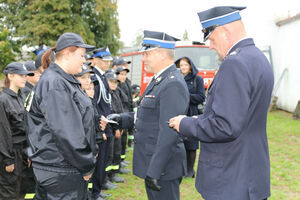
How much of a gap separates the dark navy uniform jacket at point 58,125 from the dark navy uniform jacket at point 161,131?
570mm

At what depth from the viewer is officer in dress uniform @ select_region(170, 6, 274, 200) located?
5.99 feet

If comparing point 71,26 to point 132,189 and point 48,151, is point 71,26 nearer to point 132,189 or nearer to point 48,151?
point 132,189

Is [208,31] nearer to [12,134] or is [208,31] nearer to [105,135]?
[105,135]

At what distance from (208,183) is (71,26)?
2174cm

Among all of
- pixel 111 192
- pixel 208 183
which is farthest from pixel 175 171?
pixel 111 192

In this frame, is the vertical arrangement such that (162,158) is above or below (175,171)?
above

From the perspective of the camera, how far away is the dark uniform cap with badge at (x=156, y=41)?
289cm

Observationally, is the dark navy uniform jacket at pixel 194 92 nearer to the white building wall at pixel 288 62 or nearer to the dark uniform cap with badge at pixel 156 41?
the dark uniform cap with badge at pixel 156 41

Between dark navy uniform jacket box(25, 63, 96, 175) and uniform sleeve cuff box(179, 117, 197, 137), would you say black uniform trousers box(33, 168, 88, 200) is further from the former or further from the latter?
uniform sleeve cuff box(179, 117, 197, 137)

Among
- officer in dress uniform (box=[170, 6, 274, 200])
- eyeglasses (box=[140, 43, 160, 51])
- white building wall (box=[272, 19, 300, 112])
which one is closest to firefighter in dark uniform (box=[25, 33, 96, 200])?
eyeglasses (box=[140, 43, 160, 51])

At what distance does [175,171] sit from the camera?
→ 274cm

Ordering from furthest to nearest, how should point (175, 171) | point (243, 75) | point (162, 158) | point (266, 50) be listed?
point (266, 50)
point (175, 171)
point (162, 158)
point (243, 75)

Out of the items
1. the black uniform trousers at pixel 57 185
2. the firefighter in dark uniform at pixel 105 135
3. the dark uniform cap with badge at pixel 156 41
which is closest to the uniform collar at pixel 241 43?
the dark uniform cap with badge at pixel 156 41

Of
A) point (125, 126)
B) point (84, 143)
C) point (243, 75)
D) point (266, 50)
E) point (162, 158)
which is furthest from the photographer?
point (266, 50)
